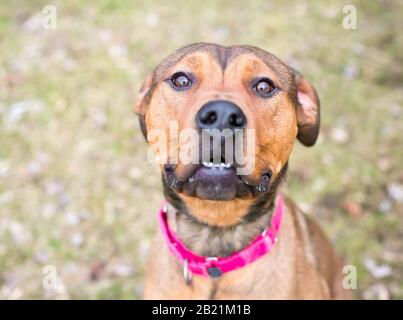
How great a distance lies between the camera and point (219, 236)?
3361 millimetres

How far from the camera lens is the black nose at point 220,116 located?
8.61 ft

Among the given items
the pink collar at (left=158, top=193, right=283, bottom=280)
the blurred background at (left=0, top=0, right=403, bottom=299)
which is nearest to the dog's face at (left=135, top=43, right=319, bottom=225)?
the pink collar at (left=158, top=193, right=283, bottom=280)

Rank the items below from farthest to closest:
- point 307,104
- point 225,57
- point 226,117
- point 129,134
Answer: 1. point 129,134
2. point 307,104
3. point 225,57
4. point 226,117

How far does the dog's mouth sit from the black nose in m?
Answer: 0.20

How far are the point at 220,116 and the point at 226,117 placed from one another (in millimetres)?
29

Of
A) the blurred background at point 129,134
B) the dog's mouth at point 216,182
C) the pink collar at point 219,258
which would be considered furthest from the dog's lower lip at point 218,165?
the blurred background at point 129,134

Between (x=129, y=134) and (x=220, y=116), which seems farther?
(x=129, y=134)

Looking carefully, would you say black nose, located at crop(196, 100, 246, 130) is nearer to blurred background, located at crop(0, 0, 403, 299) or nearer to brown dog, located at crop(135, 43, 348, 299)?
brown dog, located at crop(135, 43, 348, 299)

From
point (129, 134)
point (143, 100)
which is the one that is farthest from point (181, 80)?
point (129, 134)

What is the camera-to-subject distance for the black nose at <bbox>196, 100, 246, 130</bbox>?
2.62m

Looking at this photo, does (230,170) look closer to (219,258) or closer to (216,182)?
(216,182)
